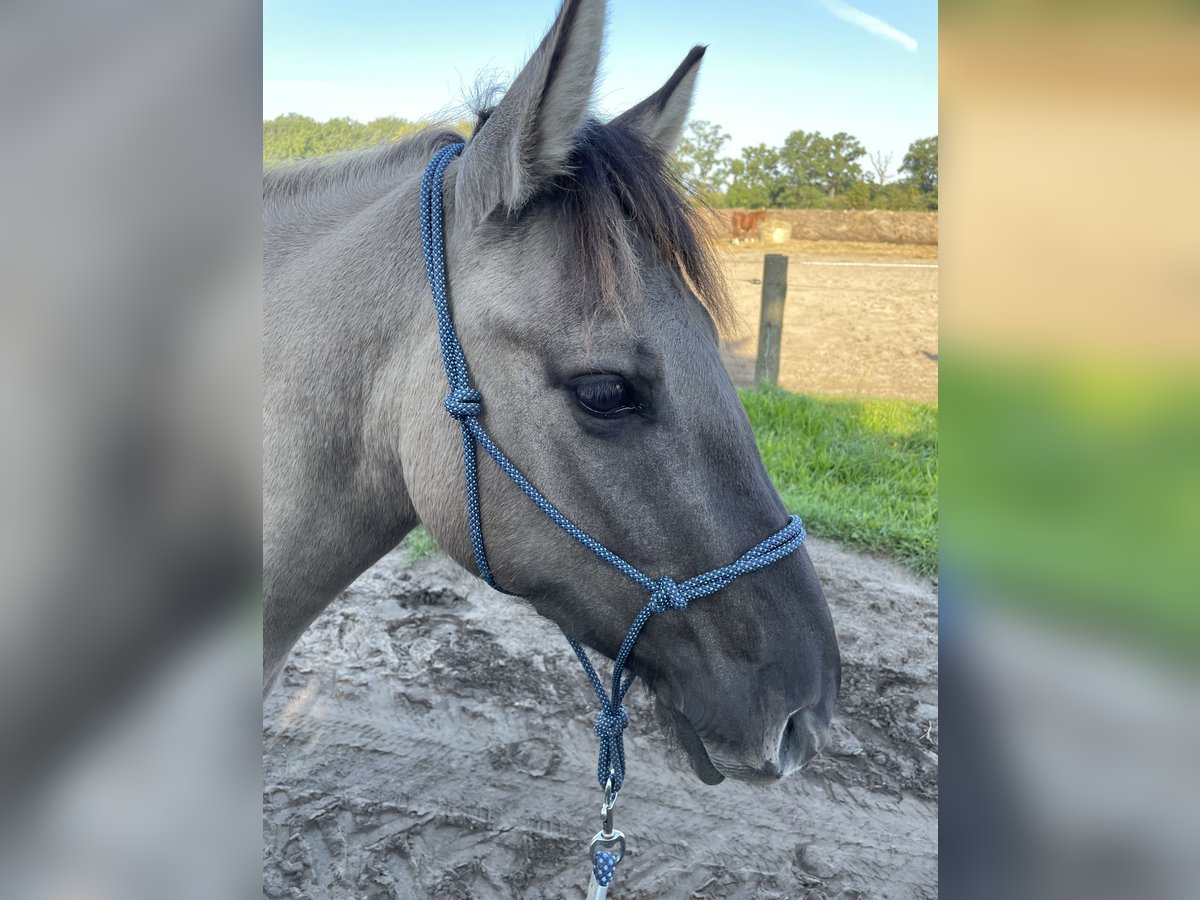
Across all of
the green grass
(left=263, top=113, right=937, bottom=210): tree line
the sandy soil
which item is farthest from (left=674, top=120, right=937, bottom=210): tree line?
the sandy soil

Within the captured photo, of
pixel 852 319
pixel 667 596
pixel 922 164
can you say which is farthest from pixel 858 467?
pixel 667 596

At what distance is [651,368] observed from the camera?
4.38 ft

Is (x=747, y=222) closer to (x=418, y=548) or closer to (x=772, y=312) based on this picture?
(x=772, y=312)

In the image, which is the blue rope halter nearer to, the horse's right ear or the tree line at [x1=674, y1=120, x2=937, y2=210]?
the horse's right ear

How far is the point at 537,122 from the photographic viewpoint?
51.8 inches

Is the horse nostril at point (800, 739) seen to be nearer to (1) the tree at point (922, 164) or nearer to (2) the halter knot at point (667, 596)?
(2) the halter knot at point (667, 596)

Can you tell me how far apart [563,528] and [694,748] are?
1.60ft

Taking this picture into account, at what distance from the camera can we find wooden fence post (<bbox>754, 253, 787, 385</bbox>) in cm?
673

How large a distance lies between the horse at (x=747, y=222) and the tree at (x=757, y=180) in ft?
0.30
